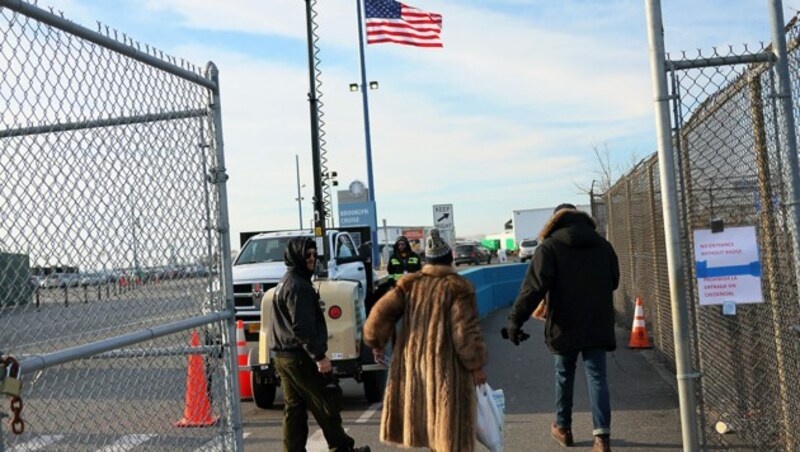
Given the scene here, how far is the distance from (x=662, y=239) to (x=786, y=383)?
4546 millimetres

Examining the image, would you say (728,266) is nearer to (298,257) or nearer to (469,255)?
(298,257)

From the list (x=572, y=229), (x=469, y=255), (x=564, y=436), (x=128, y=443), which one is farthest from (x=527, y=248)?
(x=128, y=443)

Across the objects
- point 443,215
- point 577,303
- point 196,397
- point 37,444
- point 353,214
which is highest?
point 353,214

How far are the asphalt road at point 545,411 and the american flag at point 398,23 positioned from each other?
1401 centimetres

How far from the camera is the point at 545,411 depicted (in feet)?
28.6

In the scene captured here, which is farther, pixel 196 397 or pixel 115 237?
pixel 196 397

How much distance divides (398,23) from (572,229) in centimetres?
1886

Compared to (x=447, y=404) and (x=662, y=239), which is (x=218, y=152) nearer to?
(x=447, y=404)

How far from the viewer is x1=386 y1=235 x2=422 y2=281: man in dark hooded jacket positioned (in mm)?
14156

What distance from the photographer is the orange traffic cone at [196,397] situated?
5867 mm

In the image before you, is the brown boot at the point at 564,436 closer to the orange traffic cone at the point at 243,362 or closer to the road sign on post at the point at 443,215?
the orange traffic cone at the point at 243,362

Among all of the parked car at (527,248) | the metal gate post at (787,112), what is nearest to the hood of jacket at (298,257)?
the metal gate post at (787,112)

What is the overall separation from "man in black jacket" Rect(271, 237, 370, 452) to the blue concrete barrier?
11.6 meters

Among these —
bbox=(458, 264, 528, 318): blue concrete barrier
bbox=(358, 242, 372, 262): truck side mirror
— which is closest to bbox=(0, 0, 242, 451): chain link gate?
bbox=(358, 242, 372, 262): truck side mirror
